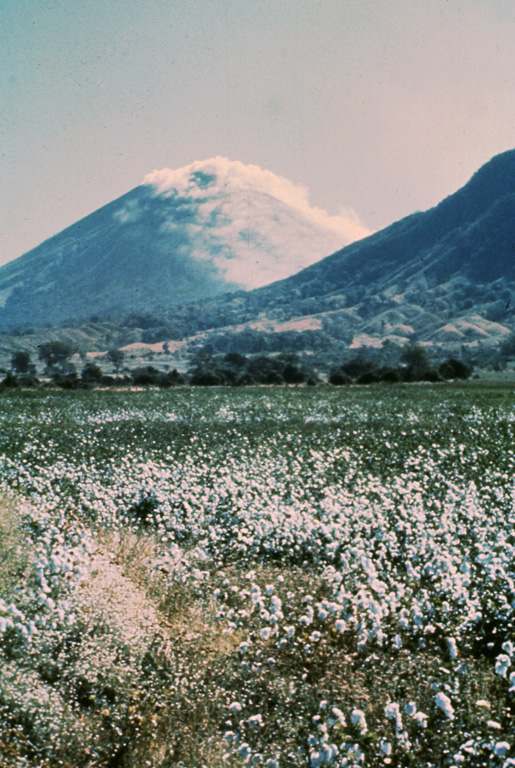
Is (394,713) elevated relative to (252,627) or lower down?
elevated

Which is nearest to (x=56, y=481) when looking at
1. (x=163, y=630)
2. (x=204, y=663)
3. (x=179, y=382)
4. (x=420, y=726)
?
(x=163, y=630)

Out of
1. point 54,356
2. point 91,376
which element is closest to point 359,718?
point 91,376

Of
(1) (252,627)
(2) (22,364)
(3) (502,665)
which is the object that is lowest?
(1) (252,627)

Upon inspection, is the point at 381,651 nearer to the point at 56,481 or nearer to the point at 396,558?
the point at 396,558

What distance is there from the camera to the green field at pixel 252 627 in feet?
19.2

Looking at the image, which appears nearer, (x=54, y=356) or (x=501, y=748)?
(x=501, y=748)

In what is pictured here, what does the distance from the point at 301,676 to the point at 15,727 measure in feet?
9.82

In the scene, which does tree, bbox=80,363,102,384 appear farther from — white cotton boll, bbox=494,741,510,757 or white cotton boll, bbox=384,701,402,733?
white cotton boll, bbox=494,741,510,757

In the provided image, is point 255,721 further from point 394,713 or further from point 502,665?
point 502,665

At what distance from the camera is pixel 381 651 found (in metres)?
7.36

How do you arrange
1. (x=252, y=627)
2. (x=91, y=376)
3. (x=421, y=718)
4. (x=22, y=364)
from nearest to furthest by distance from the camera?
(x=421, y=718) < (x=252, y=627) < (x=91, y=376) < (x=22, y=364)

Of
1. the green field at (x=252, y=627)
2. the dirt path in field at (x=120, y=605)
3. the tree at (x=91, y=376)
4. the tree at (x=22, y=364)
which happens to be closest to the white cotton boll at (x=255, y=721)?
the green field at (x=252, y=627)

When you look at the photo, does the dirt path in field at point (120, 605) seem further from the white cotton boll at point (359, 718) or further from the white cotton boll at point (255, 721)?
the white cotton boll at point (359, 718)

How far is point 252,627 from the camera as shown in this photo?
315 inches
